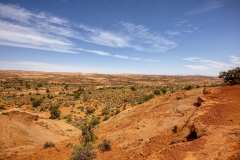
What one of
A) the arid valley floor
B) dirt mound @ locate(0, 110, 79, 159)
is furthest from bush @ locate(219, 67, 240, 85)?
dirt mound @ locate(0, 110, 79, 159)

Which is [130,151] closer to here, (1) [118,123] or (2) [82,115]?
(1) [118,123]

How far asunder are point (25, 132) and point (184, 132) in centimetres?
1186

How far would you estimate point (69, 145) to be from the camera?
15.7 metres

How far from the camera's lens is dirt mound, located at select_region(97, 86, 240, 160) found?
8.92 meters

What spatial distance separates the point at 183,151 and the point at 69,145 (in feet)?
27.6

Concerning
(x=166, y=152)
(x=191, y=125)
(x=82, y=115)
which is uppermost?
(x=191, y=125)

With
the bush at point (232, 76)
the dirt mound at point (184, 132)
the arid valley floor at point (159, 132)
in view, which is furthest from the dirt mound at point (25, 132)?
the bush at point (232, 76)

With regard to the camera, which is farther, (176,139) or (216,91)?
(216,91)

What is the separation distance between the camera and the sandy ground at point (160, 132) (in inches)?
362

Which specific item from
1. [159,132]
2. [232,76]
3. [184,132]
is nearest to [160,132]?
[159,132]

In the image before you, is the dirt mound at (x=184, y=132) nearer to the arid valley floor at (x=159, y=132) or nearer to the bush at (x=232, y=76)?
the arid valley floor at (x=159, y=132)

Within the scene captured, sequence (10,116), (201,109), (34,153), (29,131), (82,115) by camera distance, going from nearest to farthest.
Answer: (201,109)
(34,153)
(29,131)
(10,116)
(82,115)

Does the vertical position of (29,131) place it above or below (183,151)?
below

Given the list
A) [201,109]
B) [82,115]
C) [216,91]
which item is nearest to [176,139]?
[201,109]
